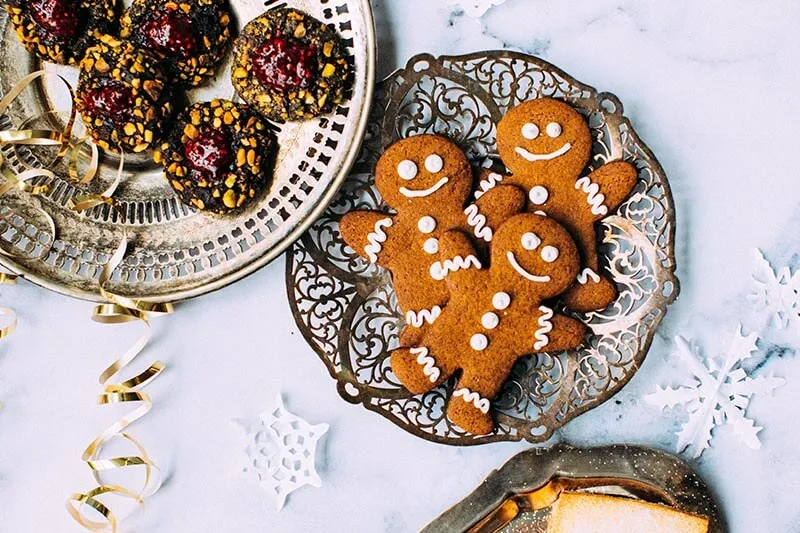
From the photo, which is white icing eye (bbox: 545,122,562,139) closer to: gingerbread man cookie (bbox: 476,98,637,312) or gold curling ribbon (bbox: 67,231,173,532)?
gingerbread man cookie (bbox: 476,98,637,312)

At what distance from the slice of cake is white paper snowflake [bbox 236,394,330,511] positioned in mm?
522

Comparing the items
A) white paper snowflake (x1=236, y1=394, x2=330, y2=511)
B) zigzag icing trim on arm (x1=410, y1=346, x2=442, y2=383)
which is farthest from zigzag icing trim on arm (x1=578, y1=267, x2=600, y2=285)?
white paper snowflake (x1=236, y1=394, x2=330, y2=511)

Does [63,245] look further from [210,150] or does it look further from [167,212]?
[210,150]

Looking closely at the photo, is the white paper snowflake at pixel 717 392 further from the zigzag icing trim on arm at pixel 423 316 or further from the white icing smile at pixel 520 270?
the zigzag icing trim on arm at pixel 423 316

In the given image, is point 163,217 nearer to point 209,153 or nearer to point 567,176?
point 209,153

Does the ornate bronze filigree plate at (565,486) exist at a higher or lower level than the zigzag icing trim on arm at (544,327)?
lower

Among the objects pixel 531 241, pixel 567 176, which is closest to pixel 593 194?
pixel 567 176

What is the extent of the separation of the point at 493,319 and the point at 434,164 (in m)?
0.32

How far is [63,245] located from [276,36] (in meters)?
0.62

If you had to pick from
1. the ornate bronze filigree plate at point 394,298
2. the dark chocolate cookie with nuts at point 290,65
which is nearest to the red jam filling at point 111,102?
the dark chocolate cookie with nuts at point 290,65

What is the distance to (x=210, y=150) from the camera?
1575 millimetres

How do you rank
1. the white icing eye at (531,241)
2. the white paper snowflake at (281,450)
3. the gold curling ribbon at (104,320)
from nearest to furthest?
the white icing eye at (531,241) < the gold curling ribbon at (104,320) < the white paper snowflake at (281,450)

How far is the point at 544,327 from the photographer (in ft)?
5.21

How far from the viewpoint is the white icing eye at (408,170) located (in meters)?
1.59
